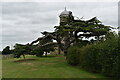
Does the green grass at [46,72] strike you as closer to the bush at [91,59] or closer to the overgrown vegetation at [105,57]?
the bush at [91,59]

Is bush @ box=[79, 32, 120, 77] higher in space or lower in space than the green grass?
higher

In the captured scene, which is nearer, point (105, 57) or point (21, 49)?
point (105, 57)

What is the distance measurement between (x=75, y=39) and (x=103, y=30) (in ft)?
16.1

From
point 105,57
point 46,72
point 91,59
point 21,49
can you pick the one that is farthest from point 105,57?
point 21,49

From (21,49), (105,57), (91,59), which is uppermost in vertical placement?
(21,49)

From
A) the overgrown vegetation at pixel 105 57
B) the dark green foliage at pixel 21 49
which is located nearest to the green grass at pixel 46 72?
the overgrown vegetation at pixel 105 57

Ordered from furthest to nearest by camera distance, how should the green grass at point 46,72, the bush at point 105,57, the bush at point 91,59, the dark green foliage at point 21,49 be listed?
the dark green foliage at point 21,49, the bush at point 91,59, the green grass at point 46,72, the bush at point 105,57

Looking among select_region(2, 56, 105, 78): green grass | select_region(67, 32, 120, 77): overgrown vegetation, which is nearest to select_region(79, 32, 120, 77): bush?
select_region(67, 32, 120, 77): overgrown vegetation

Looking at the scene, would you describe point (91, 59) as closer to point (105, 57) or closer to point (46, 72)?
point (105, 57)

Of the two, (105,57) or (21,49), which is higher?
(21,49)

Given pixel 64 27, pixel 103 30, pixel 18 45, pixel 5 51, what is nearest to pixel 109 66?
pixel 103 30

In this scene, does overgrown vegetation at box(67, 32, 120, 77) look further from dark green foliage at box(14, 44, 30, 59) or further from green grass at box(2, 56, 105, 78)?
dark green foliage at box(14, 44, 30, 59)

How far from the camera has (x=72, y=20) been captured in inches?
858

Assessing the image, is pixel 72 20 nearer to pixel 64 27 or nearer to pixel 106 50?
pixel 64 27
